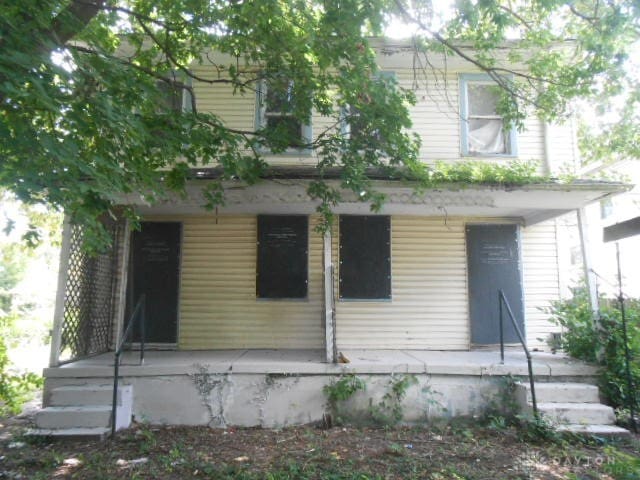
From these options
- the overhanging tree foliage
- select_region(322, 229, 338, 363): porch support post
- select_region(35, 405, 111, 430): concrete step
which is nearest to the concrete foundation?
select_region(322, 229, 338, 363): porch support post

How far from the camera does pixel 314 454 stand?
4.97 meters

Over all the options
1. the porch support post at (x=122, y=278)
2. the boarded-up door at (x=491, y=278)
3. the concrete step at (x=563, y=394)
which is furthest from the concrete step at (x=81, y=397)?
the boarded-up door at (x=491, y=278)

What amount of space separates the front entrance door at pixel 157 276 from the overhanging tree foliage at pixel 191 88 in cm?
209

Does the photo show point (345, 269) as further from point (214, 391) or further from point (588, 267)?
point (588, 267)

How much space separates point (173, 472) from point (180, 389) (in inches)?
63.3

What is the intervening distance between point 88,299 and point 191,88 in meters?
3.64

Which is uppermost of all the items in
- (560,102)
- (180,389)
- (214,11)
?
(214,11)

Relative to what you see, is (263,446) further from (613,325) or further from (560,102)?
(560,102)

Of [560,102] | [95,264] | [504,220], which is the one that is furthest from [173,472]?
[560,102]

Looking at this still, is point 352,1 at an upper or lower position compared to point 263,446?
upper

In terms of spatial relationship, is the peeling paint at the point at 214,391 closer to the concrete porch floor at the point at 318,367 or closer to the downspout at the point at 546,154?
the concrete porch floor at the point at 318,367

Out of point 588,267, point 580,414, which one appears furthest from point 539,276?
point 580,414

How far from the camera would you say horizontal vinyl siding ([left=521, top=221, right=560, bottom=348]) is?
7934mm

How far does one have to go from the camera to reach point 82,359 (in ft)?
22.2
